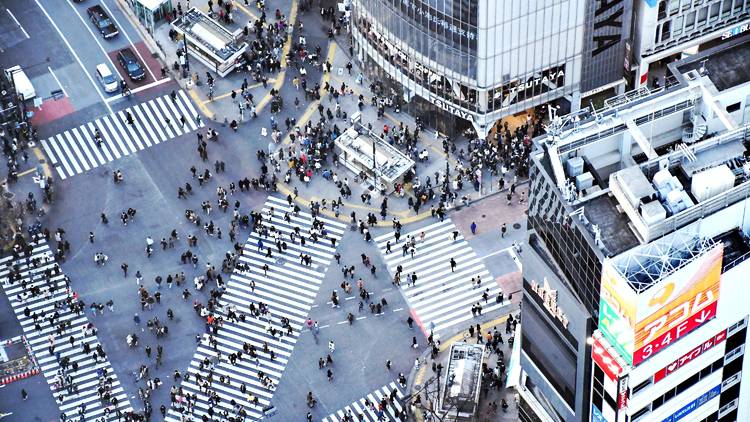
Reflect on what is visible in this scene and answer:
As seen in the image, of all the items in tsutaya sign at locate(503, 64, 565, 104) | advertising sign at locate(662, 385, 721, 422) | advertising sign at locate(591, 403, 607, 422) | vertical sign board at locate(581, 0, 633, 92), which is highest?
vertical sign board at locate(581, 0, 633, 92)

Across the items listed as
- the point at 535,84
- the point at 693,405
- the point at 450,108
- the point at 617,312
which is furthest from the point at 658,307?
the point at 450,108

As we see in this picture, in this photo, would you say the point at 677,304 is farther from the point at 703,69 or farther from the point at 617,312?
the point at 703,69

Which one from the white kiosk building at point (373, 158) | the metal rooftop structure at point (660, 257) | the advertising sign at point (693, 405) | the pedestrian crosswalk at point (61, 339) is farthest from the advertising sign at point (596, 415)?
the white kiosk building at point (373, 158)

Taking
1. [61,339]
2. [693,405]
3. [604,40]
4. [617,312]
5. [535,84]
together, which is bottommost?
[693,405]

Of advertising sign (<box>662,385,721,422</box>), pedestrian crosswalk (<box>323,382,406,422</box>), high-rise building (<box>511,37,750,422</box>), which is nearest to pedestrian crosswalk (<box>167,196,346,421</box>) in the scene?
pedestrian crosswalk (<box>323,382,406,422</box>)

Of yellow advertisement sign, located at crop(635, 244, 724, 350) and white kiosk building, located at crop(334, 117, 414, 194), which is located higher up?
white kiosk building, located at crop(334, 117, 414, 194)

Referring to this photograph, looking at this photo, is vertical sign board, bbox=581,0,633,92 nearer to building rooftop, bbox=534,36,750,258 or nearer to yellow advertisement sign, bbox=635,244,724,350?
building rooftop, bbox=534,36,750,258

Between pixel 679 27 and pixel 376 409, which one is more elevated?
pixel 679 27
